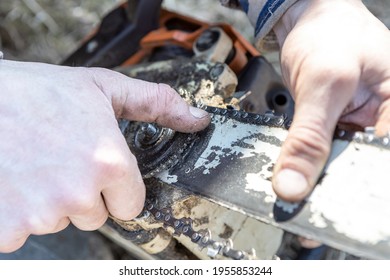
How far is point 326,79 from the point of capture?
3.18 feet

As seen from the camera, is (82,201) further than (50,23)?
No

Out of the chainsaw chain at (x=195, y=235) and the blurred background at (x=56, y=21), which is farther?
the blurred background at (x=56, y=21)

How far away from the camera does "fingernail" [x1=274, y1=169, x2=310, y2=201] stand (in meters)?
0.92

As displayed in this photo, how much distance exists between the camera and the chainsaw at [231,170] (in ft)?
3.01

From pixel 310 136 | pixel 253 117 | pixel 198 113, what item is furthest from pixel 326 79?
pixel 198 113

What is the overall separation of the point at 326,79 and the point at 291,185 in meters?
0.22

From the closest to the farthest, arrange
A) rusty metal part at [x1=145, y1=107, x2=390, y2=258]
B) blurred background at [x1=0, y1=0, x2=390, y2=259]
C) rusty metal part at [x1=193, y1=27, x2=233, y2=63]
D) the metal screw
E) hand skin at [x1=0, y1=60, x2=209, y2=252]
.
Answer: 1. rusty metal part at [x1=145, y1=107, x2=390, y2=258]
2. hand skin at [x1=0, y1=60, x2=209, y2=252]
3. the metal screw
4. rusty metal part at [x1=193, y1=27, x2=233, y2=63]
5. blurred background at [x1=0, y1=0, x2=390, y2=259]

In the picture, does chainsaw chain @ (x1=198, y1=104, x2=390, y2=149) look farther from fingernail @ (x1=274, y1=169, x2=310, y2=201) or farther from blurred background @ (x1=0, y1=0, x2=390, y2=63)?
blurred background @ (x1=0, y1=0, x2=390, y2=63)

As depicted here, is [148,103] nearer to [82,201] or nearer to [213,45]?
[82,201]

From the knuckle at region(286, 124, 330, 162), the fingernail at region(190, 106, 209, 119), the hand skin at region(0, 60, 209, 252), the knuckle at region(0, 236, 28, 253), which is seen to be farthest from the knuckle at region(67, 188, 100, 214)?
the knuckle at region(286, 124, 330, 162)

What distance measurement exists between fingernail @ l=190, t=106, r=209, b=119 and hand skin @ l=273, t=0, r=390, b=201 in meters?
0.22

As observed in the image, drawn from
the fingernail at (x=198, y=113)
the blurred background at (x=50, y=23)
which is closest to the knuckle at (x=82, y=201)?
the fingernail at (x=198, y=113)

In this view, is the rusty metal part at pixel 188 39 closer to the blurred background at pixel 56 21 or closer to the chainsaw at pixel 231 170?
the chainsaw at pixel 231 170
